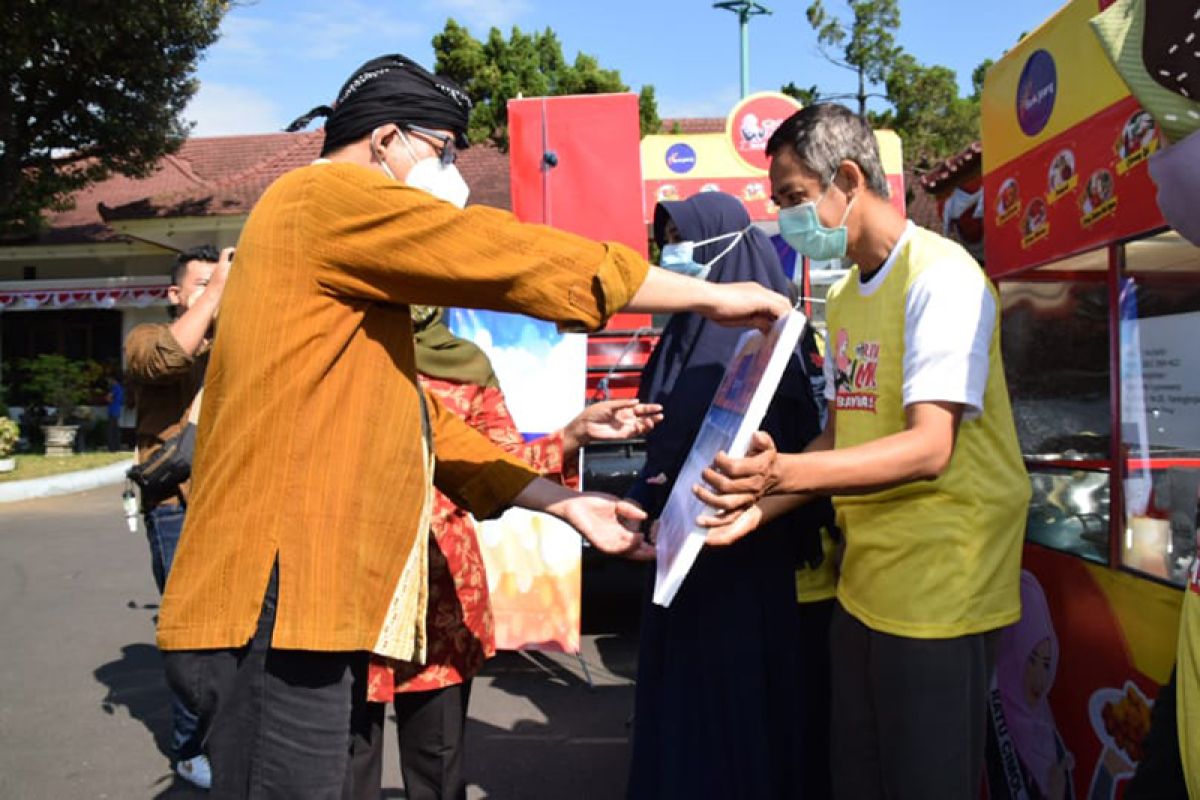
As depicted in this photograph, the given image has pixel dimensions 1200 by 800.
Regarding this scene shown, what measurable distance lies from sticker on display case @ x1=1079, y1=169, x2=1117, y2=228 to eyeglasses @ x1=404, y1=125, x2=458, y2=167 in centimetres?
173

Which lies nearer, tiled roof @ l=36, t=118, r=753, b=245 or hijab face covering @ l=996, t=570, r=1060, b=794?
hijab face covering @ l=996, t=570, r=1060, b=794

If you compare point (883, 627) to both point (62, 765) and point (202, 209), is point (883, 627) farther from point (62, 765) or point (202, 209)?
point (202, 209)

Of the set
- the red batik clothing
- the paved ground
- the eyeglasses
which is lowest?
the paved ground

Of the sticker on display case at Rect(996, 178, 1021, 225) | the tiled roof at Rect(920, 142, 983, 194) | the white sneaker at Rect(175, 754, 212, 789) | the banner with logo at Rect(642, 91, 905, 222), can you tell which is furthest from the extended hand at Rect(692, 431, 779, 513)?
the tiled roof at Rect(920, 142, 983, 194)

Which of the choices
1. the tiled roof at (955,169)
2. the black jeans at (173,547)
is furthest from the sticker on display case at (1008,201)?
the tiled roof at (955,169)

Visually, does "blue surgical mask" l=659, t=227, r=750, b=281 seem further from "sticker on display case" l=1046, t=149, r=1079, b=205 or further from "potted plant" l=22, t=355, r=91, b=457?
"potted plant" l=22, t=355, r=91, b=457

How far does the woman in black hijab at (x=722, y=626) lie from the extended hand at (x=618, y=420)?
0.07m

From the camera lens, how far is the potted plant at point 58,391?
688 inches

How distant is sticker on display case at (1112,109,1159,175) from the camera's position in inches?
91.0

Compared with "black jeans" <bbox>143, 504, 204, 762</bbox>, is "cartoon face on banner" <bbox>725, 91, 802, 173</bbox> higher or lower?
higher

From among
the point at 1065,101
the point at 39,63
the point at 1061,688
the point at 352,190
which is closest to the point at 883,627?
the point at 1061,688

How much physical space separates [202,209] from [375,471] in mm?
18156

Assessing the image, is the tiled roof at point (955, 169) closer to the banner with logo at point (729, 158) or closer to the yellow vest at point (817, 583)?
the banner with logo at point (729, 158)

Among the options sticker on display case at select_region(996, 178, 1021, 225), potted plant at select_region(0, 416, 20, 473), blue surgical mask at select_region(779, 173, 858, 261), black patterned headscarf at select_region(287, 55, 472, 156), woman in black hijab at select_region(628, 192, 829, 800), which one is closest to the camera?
black patterned headscarf at select_region(287, 55, 472, 156)
